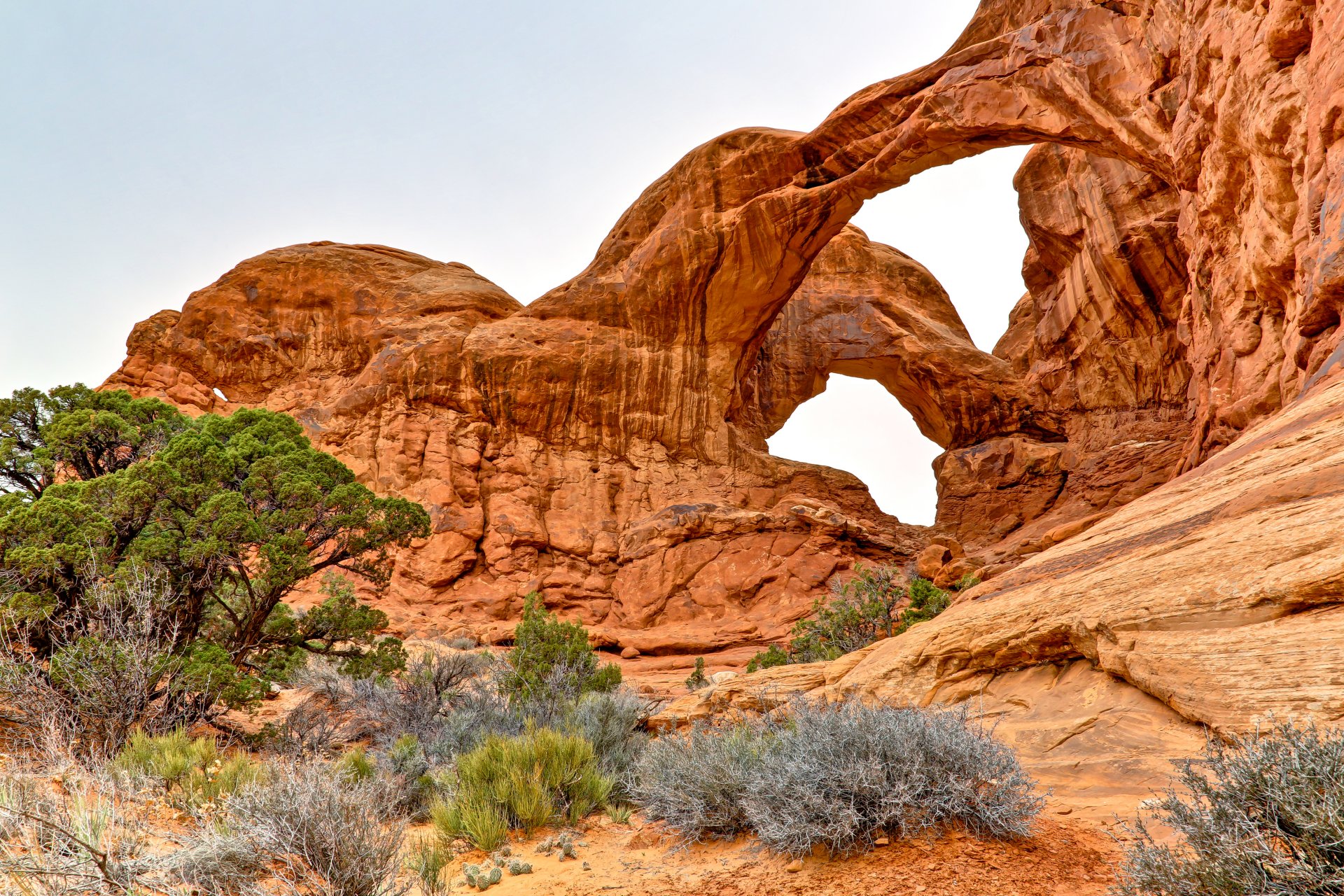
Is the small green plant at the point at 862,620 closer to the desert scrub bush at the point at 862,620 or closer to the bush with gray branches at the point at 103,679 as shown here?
the desert scrub bush at the point at 862,620

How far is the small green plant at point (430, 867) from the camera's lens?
3990 mm

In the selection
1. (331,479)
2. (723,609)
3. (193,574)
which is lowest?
(723,609)

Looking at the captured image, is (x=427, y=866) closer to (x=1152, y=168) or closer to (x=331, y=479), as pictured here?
(x=331, y=479)

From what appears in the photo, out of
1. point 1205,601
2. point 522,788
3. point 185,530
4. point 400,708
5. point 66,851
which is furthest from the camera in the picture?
point 400,708

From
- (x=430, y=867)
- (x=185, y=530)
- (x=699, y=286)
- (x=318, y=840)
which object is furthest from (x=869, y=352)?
(x=318, y=840)

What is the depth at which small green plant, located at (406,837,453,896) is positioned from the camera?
399cm

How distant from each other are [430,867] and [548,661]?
24.9 feet

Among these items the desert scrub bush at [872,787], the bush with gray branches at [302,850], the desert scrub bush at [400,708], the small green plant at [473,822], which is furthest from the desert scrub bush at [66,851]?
the desert scrub bush at [400,708]

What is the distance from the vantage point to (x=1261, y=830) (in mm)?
2586

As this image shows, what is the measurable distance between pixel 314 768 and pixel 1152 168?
1626 cm

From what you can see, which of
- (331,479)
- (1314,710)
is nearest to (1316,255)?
(1314,710)

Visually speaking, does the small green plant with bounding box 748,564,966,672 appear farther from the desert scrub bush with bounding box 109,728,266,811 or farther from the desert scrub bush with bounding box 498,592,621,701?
the desert scrub bush with bounding box 109,728,266,811

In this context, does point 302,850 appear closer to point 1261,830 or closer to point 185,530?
point 1261,830

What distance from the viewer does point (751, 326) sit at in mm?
23469
